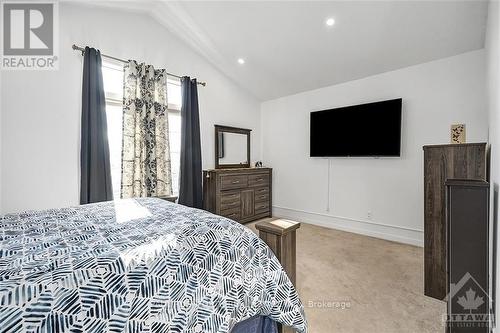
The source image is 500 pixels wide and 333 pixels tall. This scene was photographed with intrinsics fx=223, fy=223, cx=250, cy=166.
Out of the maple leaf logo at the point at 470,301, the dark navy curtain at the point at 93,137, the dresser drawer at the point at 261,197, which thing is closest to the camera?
the maple leaf logo at the point at 470,301

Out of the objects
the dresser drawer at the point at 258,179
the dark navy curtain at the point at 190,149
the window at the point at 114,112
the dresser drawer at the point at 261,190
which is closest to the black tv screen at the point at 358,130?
the dresser drawer at the point at 258,179

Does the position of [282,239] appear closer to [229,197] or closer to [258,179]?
[229,197]

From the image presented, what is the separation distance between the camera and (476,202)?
1.37m

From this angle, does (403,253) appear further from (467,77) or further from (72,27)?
(72,27)

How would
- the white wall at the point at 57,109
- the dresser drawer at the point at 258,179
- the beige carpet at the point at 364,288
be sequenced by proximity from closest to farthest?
the beige carpet at the point at 364,288, the white wall at the point at 57,109, the dresser drawer at the point at 258,179

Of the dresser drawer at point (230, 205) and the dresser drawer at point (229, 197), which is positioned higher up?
the dresser drawer at point (229, 197)

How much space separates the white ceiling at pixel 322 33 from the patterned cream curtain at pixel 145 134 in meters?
0.83

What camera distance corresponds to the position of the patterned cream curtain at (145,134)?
2791mm

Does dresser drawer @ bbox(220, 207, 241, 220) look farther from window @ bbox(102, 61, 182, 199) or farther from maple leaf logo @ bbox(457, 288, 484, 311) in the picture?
maple leaf logo @ bbox(457, 288, 484, 311)

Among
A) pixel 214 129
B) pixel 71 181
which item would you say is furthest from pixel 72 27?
pixel 214 129

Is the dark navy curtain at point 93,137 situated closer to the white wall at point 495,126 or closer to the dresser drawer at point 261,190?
the dresser drawer at point 261,190

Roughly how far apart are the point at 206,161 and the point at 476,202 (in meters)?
3.25

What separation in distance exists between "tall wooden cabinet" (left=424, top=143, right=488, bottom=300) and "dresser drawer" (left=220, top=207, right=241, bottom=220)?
2598 millimetres

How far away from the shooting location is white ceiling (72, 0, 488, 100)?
2268 millimetres
